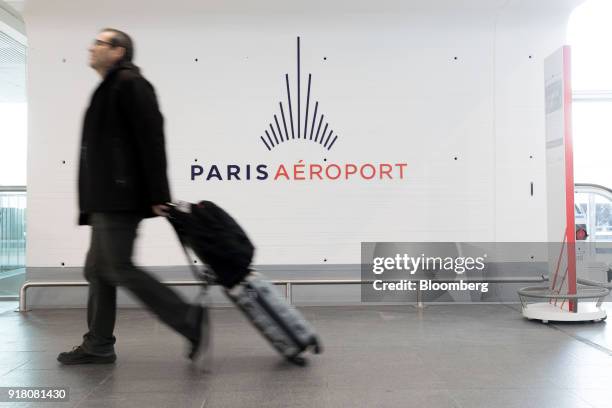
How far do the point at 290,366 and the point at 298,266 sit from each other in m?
2.16

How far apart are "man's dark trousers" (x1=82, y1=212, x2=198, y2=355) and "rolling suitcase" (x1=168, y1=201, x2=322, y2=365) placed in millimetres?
197

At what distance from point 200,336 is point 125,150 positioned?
37.3 inches

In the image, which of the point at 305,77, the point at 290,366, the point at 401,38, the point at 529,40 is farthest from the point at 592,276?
the point at 290,366

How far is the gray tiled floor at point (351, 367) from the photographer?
2.64 metres

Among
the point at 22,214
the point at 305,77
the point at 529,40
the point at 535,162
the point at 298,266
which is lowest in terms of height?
the point at 298,266

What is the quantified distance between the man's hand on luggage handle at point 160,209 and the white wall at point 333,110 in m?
2.29

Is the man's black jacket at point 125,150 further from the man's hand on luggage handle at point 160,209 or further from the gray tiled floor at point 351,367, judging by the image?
the gray tiled floor at point 351,367

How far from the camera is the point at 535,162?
5414mm

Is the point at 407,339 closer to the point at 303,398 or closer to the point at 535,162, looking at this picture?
the point at 303,398

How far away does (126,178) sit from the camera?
2980 millimetres

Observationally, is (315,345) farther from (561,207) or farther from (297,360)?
(561,207)

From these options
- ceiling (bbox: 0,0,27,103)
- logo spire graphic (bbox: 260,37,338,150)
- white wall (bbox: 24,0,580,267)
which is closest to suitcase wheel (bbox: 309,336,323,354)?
white wall (bbox: 24,0,580,267)

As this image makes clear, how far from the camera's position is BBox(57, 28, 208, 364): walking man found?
294cm

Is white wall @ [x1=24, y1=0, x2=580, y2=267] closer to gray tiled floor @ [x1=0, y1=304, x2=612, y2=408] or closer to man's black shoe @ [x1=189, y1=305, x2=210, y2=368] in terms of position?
gray tiled floor @ [x1=0, y1=304, x2=612, y2=408]
